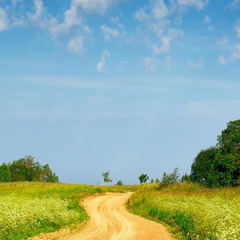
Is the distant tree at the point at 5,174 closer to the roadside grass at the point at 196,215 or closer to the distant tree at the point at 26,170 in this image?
the distant tree at the point at 26,170

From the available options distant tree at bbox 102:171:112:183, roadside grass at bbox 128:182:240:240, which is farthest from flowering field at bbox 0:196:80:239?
distant tree at bbox 102:171:112:183

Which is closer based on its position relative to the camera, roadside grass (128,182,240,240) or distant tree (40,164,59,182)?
roadside grass (128,182,240,240)

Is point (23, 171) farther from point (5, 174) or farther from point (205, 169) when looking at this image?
point (205, 169)

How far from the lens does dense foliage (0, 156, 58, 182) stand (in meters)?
119

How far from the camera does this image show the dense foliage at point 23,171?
119 meters

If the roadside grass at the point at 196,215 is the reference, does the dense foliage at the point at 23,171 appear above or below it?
above

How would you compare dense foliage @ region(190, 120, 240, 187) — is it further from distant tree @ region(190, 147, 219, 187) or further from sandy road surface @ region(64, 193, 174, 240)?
sandy road surface @ region(64, 193, 174, 240)

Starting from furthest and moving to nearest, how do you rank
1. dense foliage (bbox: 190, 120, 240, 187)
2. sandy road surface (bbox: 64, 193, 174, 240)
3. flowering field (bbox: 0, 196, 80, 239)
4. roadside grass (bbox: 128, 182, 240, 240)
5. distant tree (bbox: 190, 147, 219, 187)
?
1. distant tree (bbox: 190, 147, 219, 187)
2. dense foliage (bbox: 190, 120, 240, 187)
3. sandy road surface (bbox: 64, 193, 174, 240)
4. flowering field (bbox: 0, 196, 80, 239)
5. roadside grass (bbox: 128, 182, 240, 240)

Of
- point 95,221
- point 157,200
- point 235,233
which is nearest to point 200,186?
point 157,200

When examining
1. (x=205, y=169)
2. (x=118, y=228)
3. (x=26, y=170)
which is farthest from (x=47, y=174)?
(x=118, y=228)

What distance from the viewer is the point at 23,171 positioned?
12200 cm

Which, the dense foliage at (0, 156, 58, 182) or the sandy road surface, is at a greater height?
the dense foliage at (0, 156, 58, 182)

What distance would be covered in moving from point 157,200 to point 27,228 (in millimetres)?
16986

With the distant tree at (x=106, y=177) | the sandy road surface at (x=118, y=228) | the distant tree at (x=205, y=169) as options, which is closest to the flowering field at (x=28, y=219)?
the sandy road surface at (x=118, y=228)
